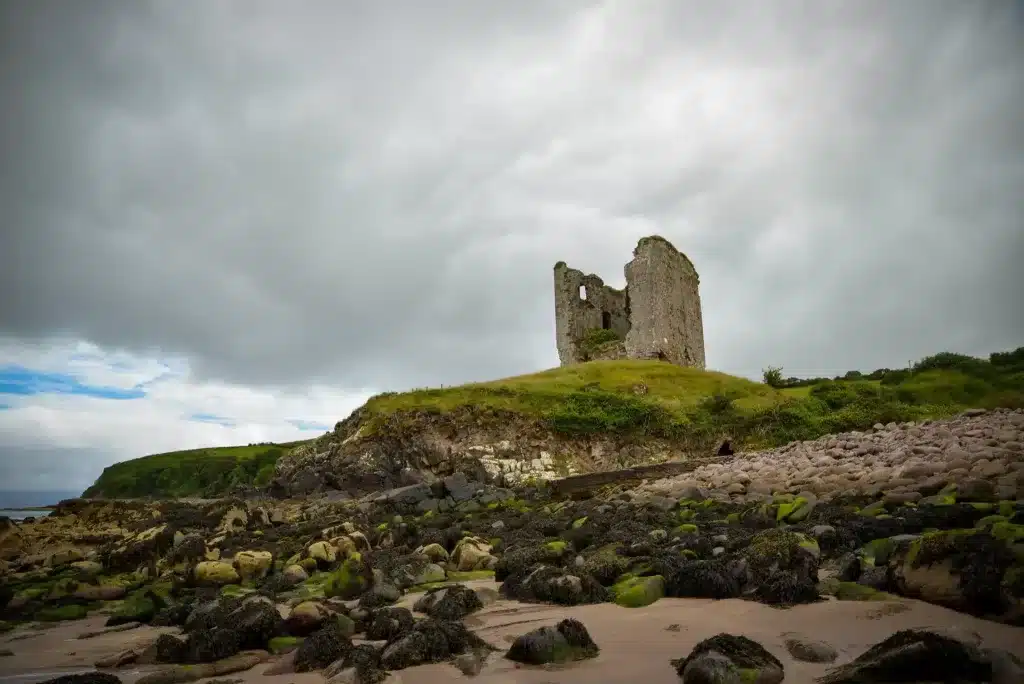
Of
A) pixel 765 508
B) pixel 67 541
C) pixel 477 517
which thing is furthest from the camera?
pixel 67 541

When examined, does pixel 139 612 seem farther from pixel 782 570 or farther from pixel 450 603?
pixel 782 570

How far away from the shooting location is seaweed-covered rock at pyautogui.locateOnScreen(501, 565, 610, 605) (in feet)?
17.2

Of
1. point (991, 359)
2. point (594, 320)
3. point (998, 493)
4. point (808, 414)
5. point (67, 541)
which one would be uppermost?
point (594, 320)

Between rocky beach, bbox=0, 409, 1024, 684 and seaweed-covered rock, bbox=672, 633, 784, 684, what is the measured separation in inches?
0.5

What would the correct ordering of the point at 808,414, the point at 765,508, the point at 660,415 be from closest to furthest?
the point at 765,508, the point at 808,414, the point at 660,415

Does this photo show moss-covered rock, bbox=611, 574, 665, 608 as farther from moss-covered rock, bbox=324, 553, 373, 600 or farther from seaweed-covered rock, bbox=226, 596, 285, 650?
moss-covered rock, bbox=324, 553, 373, 600

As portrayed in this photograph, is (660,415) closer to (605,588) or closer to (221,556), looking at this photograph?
(221,556)

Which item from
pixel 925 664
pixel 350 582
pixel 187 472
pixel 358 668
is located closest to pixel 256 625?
pixel 358 668

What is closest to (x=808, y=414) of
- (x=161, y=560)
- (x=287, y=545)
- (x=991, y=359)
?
(x=991, y=359)

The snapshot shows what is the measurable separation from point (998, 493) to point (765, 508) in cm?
295

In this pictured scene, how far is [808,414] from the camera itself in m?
23.2

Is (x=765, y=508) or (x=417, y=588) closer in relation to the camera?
(x=417, y=588)

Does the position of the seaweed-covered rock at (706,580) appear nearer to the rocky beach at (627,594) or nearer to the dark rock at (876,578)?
the rocky beach at (627,594)

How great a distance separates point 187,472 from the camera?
69000 millimetres
